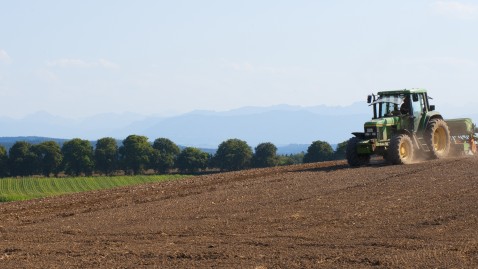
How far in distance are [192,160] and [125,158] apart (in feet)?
27.8

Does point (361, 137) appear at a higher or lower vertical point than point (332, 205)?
higher

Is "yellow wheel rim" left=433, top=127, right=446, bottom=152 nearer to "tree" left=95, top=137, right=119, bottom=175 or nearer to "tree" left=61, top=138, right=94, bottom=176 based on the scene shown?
"tree" left=95, top=137, right=119, bottom=175

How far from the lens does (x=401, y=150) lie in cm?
2519

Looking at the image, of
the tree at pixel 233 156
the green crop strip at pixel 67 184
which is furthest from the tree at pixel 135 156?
the green crop strip at pixel 67 184

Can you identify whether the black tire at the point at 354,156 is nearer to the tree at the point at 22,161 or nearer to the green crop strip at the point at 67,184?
the green crop strip at the point at 67,184

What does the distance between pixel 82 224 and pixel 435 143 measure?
589 inches

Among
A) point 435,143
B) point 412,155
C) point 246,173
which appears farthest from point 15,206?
point 435,143

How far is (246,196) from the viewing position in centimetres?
2022

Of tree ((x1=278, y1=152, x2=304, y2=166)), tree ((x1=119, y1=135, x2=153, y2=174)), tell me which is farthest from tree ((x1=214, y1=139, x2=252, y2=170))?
tree ((x1=119, y1=135, x2=153, y2=174))

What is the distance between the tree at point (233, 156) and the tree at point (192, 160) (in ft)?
6.01

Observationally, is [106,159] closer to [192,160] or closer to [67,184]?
[192,160]

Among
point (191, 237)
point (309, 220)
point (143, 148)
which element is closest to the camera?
point (191, 237)

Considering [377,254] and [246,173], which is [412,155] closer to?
[246,173]

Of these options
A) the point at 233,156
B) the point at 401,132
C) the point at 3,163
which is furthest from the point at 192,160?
the point at 401,132
